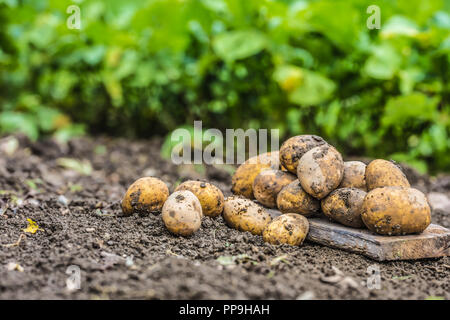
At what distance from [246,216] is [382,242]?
652mm

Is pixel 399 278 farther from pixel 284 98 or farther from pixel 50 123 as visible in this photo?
pixel 50 123

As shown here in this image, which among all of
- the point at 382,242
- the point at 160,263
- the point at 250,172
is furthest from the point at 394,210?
the point at 160,263

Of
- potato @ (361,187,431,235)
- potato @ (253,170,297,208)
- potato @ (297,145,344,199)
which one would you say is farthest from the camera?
potato @ (253,170,297,208)

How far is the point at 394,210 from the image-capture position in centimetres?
227

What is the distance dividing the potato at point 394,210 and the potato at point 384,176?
12cm

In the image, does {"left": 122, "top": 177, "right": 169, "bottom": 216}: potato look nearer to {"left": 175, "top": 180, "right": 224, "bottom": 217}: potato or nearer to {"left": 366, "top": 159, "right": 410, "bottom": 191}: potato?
{"left": 175, "top": 180, "right": 224, "bottom": 217}: potato

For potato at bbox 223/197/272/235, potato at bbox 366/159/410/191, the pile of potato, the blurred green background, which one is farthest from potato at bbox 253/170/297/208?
the blurred green background

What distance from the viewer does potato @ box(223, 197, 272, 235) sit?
8.20 ft

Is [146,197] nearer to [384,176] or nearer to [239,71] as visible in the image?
[384,176]

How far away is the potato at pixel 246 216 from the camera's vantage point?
8.20 feet

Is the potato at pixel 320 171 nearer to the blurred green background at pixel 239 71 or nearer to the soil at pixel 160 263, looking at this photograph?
the soil at pixel 160 263

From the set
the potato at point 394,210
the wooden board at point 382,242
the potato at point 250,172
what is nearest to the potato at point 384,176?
the potato at point 394,210

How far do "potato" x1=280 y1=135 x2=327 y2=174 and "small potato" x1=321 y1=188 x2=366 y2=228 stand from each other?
251mm
